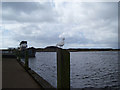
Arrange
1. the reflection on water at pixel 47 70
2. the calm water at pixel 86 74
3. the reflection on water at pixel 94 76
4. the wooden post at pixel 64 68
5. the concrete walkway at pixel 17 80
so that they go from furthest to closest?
the reflection on water at pixel 47 70 < the calm water at pixel 86 74 < the reflection on water at pixel 94 76 < the concrete walkway at pixel 17 80 < the wooden post at pixel 64 68

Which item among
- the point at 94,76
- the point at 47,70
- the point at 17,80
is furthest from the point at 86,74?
the point at 17,80

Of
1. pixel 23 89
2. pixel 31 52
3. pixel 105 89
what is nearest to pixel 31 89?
pixel 23 89

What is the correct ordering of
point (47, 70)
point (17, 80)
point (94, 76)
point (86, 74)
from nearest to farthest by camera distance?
1. point (17, 80)
2. point (94, 76)
3. point (86, 74)
4. point (47, 70)

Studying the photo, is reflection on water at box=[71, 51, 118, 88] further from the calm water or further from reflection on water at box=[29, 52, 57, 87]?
reflection on water at box=[29, 52, 57, 87]

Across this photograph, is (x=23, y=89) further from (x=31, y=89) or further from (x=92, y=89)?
(x=92, y=89)

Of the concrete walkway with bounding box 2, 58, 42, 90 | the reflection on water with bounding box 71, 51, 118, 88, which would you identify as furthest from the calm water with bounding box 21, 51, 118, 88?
the concrete walkway with bounding box 2, 58, 42, 90

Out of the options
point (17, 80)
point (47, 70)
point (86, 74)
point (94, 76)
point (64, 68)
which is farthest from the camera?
point (47, 70)

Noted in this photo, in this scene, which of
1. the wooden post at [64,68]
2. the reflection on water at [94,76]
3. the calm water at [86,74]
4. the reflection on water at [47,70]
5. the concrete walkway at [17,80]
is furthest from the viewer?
the reflection on water at [47,70]

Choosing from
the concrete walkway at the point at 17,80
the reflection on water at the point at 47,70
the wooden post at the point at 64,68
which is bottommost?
the reflection on water at the point at 47,70

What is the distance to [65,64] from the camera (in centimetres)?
322

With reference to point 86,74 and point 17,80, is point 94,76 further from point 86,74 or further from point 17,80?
point 17,80

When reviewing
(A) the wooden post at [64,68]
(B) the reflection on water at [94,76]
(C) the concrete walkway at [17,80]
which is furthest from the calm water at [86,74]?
(A) the wooden post at [64,68]

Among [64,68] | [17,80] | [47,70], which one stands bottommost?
[47,70]

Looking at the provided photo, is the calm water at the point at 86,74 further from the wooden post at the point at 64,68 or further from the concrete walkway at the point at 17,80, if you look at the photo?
the wooden post at the point at 64,68
